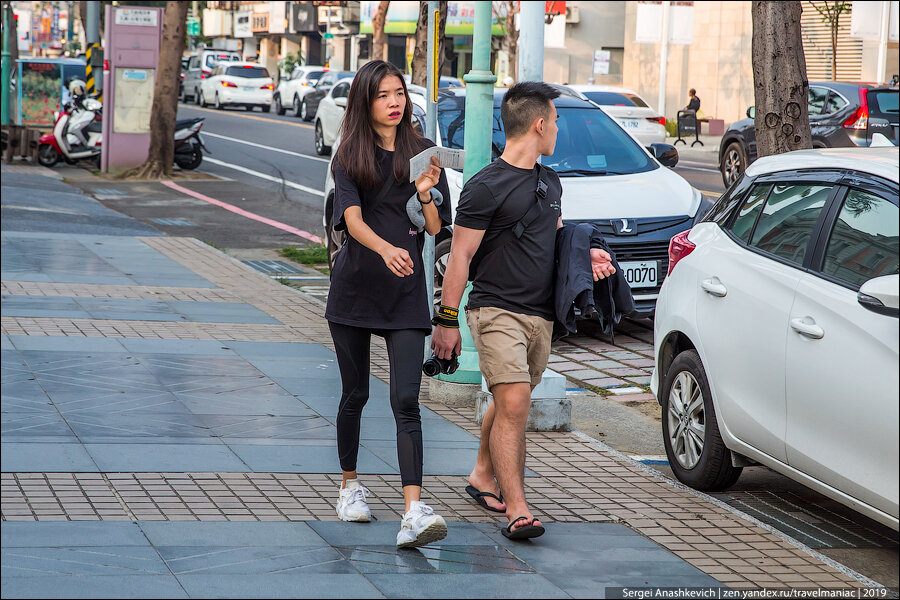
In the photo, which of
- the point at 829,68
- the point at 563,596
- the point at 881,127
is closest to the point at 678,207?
A: the point at 563,596

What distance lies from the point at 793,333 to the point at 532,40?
12.7 feet

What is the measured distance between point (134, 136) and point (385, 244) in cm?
1821

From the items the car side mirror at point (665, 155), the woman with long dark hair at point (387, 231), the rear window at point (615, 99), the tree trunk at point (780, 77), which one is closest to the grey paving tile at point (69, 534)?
the woman with long dark hair at point (387, 231)

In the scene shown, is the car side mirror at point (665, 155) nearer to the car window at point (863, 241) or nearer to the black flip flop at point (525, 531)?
the car window at point (863, 241)

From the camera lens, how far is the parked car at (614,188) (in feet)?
29.3

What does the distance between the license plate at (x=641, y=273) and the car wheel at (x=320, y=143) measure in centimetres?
1748

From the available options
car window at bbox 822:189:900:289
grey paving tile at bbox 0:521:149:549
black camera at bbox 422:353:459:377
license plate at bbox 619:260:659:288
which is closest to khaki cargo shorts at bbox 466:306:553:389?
black camera at bbox 422:353:459:377

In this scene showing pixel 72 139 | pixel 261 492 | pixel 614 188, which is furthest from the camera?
pixel 72 139

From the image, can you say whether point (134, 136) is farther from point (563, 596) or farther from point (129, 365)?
point (563, 596)

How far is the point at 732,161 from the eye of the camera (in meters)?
20.9

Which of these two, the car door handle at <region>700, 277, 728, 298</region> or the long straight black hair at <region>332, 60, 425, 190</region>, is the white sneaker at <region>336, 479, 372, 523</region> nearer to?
the long straight black hair at <region>332, 60, 425, 190</region>

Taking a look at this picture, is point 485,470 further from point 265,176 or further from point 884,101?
point 265,176

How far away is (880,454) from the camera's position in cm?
421

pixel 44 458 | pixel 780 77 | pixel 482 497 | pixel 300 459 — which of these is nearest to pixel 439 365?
pixel 482 497
